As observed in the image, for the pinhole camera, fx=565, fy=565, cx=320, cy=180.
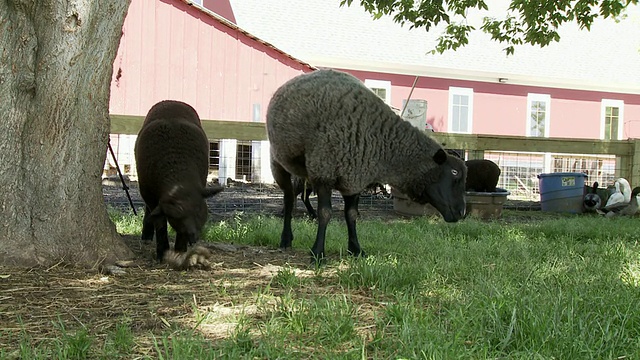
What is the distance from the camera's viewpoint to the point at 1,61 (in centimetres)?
388

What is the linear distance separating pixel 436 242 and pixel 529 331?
3.10 metres

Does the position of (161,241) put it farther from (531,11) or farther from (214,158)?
(214,158)

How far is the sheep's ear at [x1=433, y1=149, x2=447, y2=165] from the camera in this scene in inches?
202

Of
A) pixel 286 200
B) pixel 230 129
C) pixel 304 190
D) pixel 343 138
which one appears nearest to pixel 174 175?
pixel 343 138

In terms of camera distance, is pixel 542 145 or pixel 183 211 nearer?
pixel 183 211

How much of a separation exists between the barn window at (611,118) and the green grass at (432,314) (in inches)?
882

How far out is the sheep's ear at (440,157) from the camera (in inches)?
202

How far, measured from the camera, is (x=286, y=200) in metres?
5.95

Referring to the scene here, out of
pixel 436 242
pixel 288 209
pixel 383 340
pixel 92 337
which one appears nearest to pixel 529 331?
pixel 383 340

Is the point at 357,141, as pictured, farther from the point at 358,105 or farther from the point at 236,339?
the point at 236,339

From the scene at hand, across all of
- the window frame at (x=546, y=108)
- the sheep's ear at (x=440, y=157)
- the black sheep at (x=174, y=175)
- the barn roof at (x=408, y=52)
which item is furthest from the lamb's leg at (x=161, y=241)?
the window frame at (x=546, y=108)

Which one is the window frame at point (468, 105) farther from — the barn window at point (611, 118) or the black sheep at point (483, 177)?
the black sheep at point (483, 177)

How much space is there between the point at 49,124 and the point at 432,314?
2.94m

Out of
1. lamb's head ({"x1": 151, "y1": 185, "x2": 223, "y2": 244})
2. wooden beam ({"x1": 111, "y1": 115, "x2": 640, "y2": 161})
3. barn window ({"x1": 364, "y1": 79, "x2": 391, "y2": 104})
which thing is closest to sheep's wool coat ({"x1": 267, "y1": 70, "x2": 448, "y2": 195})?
lamb's head ({"x1": 151, "y1": 185, "x2": 223, "y2": 244})
